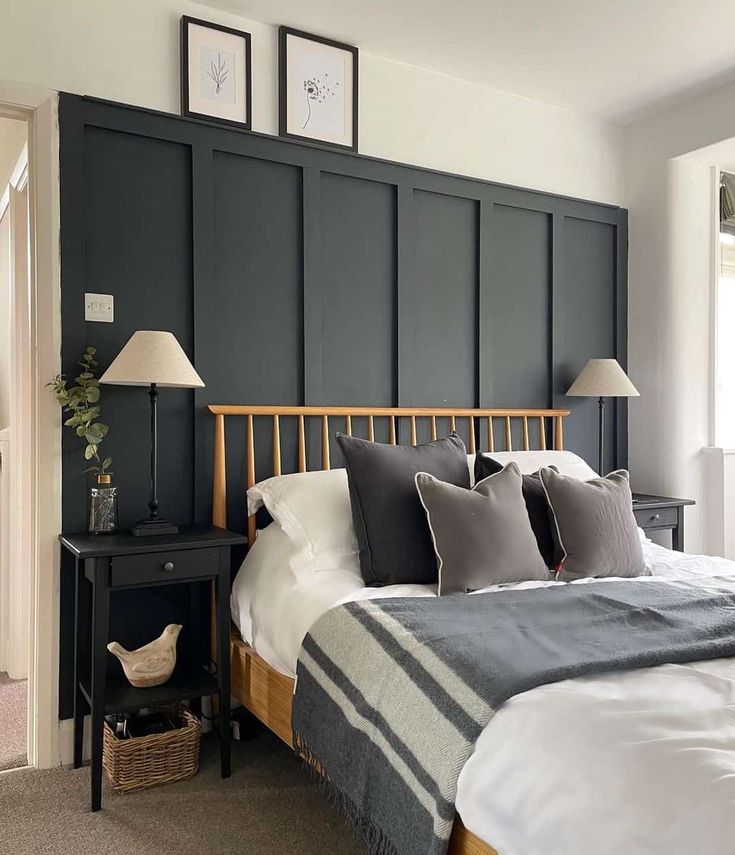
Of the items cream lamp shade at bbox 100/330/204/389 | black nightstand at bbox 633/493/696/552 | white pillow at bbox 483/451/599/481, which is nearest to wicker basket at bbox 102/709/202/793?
cream lamp shade at bbox 100/330/204/389

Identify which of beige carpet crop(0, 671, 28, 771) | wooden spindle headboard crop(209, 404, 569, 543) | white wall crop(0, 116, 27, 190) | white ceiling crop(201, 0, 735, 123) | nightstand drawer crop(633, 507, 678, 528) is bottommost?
beige carpet crop(0, 671, 28, 771)

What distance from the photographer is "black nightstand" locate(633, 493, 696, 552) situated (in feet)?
11.8

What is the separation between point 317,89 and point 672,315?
2.08 m

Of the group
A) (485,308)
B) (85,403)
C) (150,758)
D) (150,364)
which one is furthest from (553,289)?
(150,758)

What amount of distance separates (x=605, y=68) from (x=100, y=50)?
2.13 metres

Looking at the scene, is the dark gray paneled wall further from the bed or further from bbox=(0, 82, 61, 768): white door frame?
the bed

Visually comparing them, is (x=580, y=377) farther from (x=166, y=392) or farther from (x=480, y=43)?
(x=166, y=392)

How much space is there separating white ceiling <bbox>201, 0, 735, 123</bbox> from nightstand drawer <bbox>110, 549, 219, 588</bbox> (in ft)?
6.64

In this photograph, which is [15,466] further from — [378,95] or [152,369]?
[378,95]

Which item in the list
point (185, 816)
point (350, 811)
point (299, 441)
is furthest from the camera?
point (299, 441)

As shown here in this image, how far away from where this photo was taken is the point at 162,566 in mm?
2439

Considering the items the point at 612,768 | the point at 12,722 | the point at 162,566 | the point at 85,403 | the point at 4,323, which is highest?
the point at 4,323

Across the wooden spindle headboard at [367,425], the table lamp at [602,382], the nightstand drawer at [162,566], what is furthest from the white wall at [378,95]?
the nightstand drawer at [162,566]

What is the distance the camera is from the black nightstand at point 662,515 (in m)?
3.59
